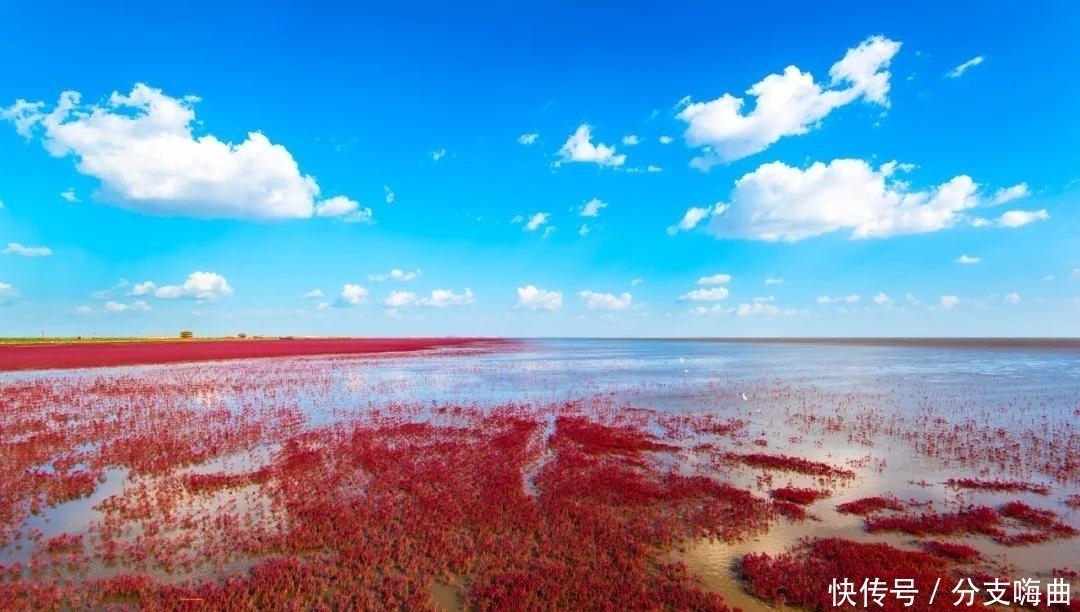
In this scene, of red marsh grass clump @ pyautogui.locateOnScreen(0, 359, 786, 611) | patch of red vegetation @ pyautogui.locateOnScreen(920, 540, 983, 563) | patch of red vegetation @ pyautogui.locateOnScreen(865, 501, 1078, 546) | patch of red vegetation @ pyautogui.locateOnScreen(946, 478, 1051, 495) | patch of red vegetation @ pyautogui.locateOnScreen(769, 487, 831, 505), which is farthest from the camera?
patch of red vegetation @ pyautogui.locateOnScreen(946, 478, 1051, 495)

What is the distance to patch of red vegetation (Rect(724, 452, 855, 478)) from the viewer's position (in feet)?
61.8

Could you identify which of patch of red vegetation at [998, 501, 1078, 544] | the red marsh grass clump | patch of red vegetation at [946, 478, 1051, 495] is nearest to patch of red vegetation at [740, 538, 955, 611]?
the red marsh grass clump

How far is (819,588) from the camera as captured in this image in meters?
10.4

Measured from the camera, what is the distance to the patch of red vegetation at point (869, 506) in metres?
14.9

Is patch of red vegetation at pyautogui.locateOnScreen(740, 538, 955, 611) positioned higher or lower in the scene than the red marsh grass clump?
lower

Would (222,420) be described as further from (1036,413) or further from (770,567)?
(1036,413)

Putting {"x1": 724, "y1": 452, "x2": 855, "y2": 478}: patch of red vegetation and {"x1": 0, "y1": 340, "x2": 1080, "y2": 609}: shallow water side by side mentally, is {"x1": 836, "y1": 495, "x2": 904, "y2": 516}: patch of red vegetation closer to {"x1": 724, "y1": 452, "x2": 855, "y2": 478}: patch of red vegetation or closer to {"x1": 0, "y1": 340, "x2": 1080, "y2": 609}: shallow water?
{"x1": 0, "y1": 340, "x2": 1080, "y2": 609}: shallow water

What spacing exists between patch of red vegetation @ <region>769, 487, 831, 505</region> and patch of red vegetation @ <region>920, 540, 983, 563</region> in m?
3.34

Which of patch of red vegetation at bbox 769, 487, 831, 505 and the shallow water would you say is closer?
the shallow water

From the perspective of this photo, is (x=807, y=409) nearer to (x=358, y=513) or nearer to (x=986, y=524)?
(x=986, y=524)

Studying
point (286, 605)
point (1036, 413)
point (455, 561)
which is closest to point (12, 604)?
point (286, 605)

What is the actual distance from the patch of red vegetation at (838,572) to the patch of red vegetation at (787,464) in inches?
263

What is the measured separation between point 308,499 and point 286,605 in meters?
6.25

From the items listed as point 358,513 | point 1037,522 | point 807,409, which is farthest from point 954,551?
point 807,409
